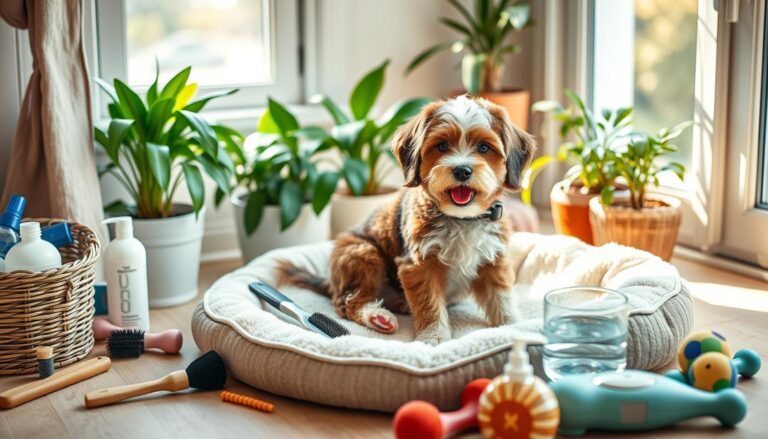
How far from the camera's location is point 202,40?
3992 mm

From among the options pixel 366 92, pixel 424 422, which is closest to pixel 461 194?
pixel 424 422

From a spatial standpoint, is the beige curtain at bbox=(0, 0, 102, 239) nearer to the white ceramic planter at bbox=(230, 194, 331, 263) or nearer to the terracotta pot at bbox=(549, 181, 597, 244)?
the white ceramic planter at bbox=(230, 194, 331, 263)

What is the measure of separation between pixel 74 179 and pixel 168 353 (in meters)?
0.72

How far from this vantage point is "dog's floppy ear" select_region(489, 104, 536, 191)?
2596 millimetres

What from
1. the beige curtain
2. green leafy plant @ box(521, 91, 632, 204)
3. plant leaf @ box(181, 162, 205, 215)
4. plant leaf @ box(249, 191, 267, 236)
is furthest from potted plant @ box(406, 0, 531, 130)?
the beige curtain

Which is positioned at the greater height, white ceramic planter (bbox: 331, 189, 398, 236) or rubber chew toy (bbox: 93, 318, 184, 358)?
white ceramic planter (bbox: 331, 189, 398, 236)

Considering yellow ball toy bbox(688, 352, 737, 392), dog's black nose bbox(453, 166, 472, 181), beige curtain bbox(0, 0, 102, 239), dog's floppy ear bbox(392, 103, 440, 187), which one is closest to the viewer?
yellow ball toy bbox(688, 352, 737, 392)

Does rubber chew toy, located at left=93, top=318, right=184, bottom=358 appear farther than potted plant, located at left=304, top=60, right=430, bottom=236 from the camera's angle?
No

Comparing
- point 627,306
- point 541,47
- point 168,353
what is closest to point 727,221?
point 541,47

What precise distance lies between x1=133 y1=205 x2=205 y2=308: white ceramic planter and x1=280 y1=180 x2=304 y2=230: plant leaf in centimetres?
33

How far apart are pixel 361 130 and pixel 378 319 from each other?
3.57 ft

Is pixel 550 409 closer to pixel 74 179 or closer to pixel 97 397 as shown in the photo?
pixel 97 397

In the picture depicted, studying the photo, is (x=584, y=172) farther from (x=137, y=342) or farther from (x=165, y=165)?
(x=137, y=342)

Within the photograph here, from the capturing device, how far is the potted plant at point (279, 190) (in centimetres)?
358
